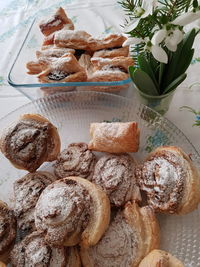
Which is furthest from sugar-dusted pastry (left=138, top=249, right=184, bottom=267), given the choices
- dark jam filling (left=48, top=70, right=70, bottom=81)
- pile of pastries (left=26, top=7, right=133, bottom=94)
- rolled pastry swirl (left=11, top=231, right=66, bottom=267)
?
dark jam filling (left=48, top=70, right=70, bottom=81)

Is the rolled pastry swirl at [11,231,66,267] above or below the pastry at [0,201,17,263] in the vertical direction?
below

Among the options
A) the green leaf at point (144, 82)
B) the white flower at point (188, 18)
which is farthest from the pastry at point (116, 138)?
the white flower at point (188, 18)

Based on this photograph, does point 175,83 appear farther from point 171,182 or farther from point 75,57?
point 75,57

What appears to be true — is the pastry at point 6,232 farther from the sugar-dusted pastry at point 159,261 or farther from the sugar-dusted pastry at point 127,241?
the sugar-dusted pastry at point 159,261

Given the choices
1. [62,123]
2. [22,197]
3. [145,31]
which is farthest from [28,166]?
[145,31]

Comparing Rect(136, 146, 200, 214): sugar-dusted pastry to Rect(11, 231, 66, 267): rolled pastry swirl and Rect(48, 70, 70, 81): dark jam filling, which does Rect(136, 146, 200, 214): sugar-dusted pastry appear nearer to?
Rect(11, 231, 66, 267): rolled pastry swirl

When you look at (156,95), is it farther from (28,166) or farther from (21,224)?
(21,224)
